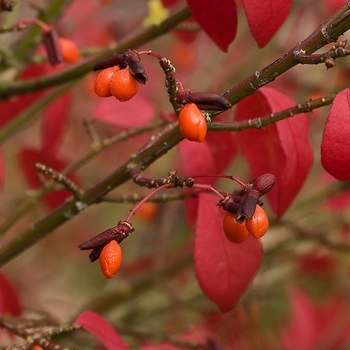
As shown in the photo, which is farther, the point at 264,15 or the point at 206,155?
the point at 206,155

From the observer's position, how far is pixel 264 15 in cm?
66

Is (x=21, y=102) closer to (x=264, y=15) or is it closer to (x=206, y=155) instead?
(x=206, y=155)

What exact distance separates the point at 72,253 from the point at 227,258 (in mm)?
1796

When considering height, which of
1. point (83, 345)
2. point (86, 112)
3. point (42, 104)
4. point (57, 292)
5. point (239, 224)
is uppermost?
point (86, 112)

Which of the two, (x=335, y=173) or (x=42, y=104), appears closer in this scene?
(x=335, y=173)

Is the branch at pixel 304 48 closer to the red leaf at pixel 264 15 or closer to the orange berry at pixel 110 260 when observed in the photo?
the red leaf at pixel 264 15

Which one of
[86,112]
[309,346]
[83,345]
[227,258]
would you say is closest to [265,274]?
[309,346]

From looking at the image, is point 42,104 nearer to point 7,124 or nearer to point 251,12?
point 7,124

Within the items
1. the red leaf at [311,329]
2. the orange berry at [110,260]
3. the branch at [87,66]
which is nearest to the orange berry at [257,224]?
the orange berry at [110,260]

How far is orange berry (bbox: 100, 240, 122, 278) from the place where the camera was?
0.57m

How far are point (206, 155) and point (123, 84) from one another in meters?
0.32

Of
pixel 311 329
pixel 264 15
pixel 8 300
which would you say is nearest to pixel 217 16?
pixel 264 15

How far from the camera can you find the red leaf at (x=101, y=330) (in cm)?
70

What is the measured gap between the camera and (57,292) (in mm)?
2631
